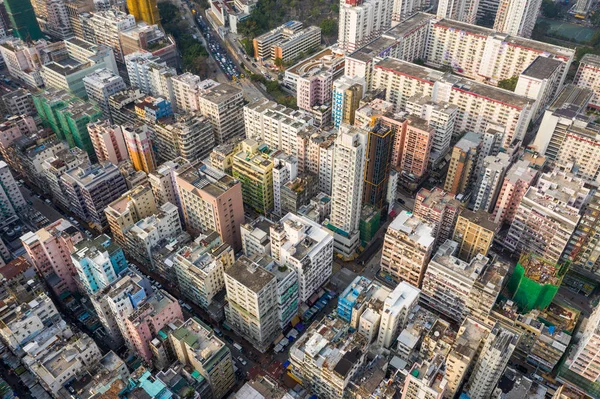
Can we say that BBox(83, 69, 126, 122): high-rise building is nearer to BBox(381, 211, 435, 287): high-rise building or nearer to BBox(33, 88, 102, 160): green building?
BBox(33, 88, 102, 160): green building

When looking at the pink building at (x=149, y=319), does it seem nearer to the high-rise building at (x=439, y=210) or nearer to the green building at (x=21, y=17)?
the high-rise building at (x=439, y=210)

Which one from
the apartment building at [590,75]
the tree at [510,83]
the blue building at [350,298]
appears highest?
the apartment building at [590,75]

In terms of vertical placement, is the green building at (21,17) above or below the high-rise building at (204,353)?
above

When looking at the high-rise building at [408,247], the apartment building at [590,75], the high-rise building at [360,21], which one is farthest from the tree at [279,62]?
the apartment building at [590,75]

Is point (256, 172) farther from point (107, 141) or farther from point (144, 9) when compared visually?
point (144, 9)

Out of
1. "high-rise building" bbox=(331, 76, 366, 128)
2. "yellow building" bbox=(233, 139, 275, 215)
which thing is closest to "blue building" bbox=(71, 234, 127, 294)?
"yellow building" bbox=(233, 139, 275, 215)

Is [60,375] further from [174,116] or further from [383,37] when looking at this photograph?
[383,37]
